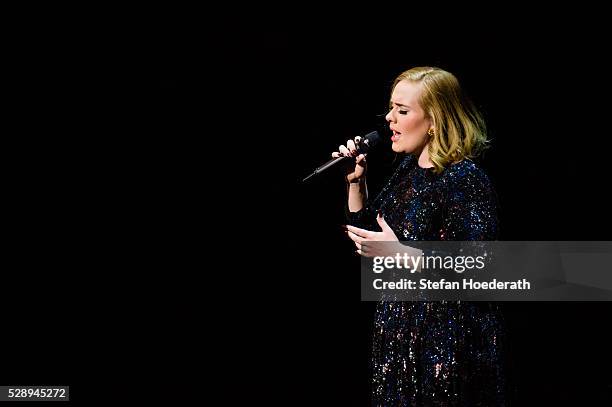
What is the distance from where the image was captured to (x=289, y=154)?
267 centimetres

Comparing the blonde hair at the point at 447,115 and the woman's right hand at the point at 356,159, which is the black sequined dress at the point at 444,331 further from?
the woman's right hand at the point at 356,159

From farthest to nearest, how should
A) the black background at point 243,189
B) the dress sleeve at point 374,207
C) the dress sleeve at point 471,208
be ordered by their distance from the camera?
1. the black background at point 243,189
2. the dress sleeve at point 374,207
3. the dress sleeve at point 471,208

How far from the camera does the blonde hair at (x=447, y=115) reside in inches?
63.2

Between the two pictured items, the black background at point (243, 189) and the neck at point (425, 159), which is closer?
the neck at point (425, 159)

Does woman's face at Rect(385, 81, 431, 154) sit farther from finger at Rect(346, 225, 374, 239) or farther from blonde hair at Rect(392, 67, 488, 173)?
finger at Rect(346, 225, 374, 239)

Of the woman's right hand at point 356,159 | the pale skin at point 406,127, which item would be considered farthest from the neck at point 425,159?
the woman's right hand at point 356,159

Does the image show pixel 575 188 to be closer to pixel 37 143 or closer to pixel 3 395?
pixel 37 143

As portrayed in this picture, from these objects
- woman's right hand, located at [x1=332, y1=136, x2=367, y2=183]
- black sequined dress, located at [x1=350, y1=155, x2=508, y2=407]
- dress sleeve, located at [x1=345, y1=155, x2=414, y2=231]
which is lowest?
black sequined dress, located at [x1=350, y1=155, x2=508, y2=407]

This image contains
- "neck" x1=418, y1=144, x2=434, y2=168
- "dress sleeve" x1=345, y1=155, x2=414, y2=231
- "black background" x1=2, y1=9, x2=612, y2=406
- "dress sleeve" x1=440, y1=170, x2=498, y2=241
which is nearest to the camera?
"dress sleeve" x1=440, y1=170, x2=498, y2=241

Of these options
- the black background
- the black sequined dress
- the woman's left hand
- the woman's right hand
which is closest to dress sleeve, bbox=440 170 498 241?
the black sequined dress

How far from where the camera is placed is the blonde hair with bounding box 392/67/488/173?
5.27 ft

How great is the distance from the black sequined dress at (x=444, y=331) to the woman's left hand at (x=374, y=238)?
0.07 m

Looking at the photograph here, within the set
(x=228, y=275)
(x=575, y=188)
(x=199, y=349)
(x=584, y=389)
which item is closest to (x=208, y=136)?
(x=228, y=275)

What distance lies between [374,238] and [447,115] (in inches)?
11.9
